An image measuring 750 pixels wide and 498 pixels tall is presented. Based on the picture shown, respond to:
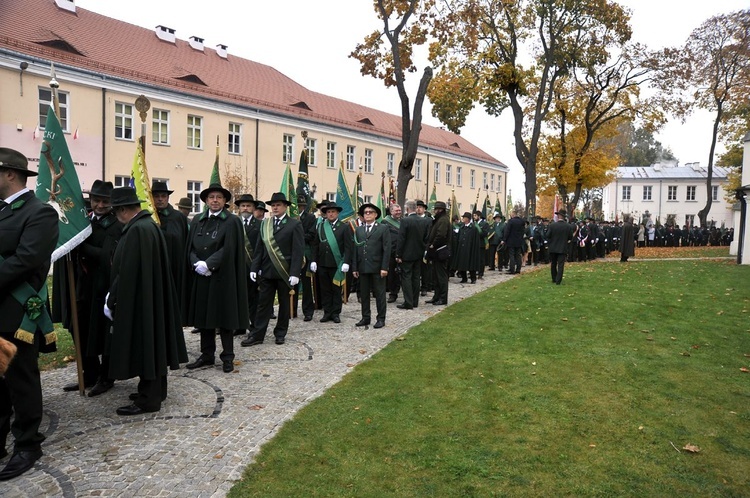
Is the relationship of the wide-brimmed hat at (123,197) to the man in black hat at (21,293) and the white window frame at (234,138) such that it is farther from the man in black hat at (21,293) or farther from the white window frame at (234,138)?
the white window frame at (234,138)

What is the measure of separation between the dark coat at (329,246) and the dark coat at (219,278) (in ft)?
11.1

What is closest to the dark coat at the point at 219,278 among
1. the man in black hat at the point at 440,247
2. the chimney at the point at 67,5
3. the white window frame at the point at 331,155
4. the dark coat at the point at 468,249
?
the man in black hat at the point at 440,247

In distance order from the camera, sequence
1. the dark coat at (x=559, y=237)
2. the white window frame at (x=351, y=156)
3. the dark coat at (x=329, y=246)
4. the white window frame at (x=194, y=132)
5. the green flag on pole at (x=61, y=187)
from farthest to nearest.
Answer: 1. the white window frame at (x=351, y=156)
2. the white window frame at (x=194, y=132)
3. the dark coat at (x=559, y=237)
4. the dark coat at (x=329, y=246)
5. the green flag on pole at (x=61, y=187)

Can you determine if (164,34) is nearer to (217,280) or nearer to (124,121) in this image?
(124,121)

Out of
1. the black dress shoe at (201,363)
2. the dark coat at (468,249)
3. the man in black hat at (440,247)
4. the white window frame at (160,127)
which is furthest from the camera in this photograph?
the white window frame at (160,127)

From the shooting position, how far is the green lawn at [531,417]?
13.5ft

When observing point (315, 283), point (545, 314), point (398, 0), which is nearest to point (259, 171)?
point (398, 0)

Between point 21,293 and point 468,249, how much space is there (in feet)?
43.1

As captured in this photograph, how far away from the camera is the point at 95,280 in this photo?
591 centimetres

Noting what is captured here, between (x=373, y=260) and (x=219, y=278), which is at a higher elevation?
(x=373, y=260)

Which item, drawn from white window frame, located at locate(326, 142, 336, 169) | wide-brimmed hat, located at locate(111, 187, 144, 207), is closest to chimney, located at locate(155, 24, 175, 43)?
white window frame, located at locate(326, 142, 336, 169)

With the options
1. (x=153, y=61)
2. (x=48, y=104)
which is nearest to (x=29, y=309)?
(x=48, y=104)

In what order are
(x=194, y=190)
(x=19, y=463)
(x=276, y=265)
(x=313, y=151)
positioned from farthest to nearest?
(x=313, y=151) → (x=194, y=190) → (x=276, y=265) → (x=19, y=463)

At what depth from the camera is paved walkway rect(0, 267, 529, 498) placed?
3977mm
